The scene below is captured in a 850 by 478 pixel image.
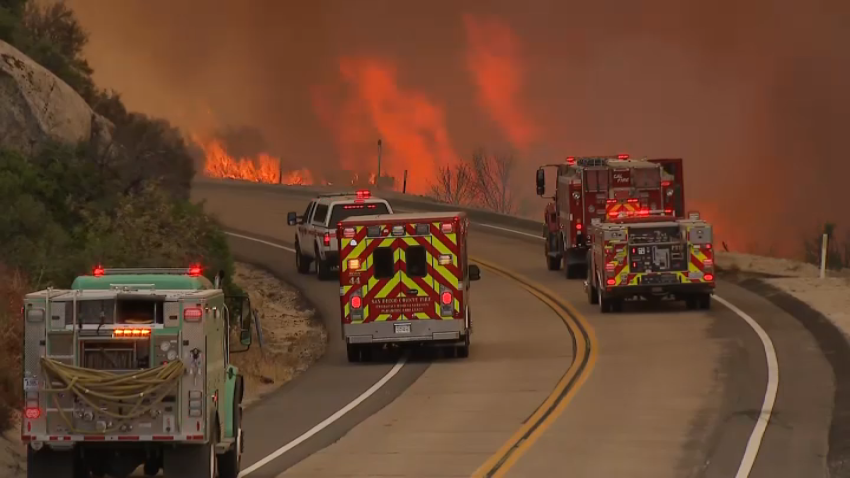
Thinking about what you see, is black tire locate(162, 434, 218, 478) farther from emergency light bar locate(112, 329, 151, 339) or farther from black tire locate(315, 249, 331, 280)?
black tire locate(315, 249, 331, 280)

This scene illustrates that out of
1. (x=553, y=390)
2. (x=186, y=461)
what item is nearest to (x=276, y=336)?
(x=553, y=390)

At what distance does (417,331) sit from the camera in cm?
2670

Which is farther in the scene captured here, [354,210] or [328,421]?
[354,210]

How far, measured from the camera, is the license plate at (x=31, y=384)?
13.6m

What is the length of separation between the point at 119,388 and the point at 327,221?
2514 cm

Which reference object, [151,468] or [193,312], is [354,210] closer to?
[151,468]

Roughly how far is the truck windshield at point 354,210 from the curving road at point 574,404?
15.5 feet

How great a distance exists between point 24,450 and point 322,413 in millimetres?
5561

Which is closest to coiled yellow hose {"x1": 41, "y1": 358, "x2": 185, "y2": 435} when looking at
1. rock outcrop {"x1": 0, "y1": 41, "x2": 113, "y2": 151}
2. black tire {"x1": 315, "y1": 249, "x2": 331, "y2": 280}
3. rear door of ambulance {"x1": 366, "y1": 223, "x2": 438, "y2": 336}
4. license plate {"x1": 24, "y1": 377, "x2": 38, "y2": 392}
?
license plate {"x1": 24, "y1": 377, "x2": 38, "y2": 392}

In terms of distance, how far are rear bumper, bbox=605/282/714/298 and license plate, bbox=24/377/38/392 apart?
2004 centimetres

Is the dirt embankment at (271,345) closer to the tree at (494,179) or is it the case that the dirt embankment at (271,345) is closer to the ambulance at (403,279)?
the ambulance at (403,279)

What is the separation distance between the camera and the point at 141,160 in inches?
1303

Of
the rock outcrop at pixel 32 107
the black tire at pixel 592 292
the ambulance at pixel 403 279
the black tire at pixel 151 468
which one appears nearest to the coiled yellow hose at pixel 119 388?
the black tire at pixel 151 468

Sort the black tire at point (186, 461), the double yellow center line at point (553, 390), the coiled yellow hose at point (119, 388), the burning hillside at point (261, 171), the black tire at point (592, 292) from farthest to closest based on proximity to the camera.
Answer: the burning hillside at point (261, 171)
the black tire at point (592, 292)
the double yellow center line at point (553, 390)
the black tire at point (186, 461)
the coiled yellow hose at point (119, 388)
